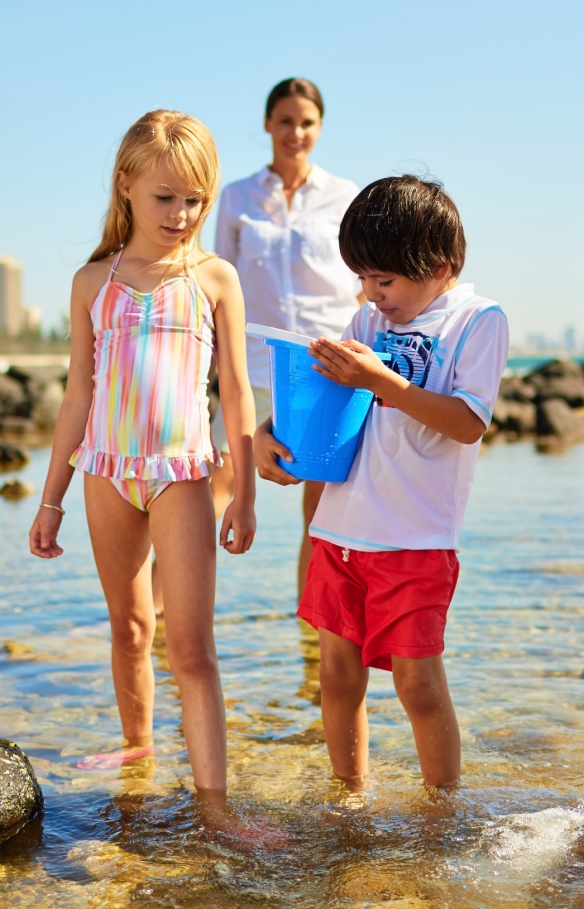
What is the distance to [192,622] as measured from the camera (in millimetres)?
2926

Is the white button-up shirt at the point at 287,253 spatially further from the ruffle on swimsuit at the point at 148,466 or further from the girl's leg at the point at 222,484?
the ruffle on swimsuit at the point at 148,466

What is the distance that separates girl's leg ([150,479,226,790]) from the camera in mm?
2922

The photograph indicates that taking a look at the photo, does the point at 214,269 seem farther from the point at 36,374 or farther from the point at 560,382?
the point at 560,382

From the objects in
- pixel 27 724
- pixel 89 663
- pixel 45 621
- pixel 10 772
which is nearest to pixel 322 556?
pixel 10 772

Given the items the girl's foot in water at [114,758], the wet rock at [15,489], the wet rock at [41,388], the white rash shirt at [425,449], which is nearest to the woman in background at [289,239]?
the girl's foot in water at [114,758]

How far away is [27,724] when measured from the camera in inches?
151

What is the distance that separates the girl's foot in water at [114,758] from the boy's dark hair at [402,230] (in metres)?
1.78

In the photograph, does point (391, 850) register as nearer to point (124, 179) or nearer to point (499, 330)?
point (499, 330)

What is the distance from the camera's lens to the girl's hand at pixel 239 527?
118 inches

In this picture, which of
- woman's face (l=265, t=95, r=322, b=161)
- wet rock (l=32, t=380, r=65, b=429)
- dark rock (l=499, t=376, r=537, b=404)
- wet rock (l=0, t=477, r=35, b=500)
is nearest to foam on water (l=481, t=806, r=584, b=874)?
woman's face (l=265, t=95, r=322, b=161)

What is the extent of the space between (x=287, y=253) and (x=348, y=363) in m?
2.62

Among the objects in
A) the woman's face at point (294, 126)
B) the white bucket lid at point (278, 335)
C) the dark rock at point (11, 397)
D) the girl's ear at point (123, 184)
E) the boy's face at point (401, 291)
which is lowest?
the dark rock at point (11, 397)

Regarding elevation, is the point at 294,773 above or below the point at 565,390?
below

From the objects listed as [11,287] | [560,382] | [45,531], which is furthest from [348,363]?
[11,287]
